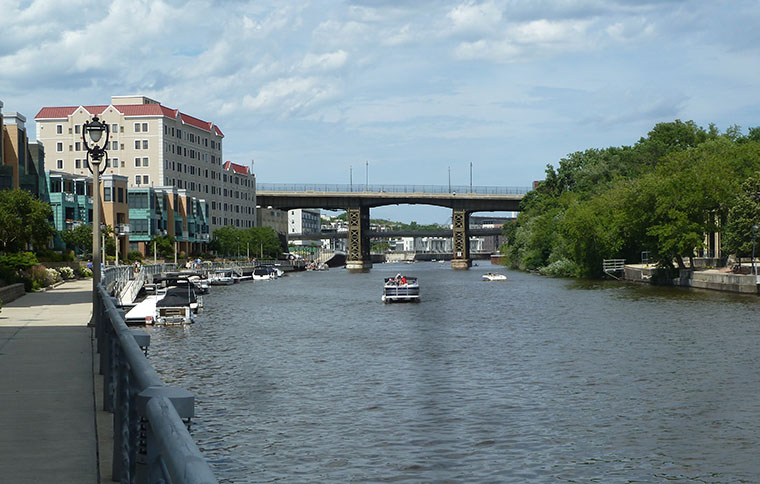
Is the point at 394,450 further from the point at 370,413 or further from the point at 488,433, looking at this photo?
the point at 370,413

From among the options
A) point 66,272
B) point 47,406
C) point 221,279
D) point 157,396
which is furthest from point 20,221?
point 157,396

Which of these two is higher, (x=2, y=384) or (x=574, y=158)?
(x=574, y=158)

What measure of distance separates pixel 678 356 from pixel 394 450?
19.3 m

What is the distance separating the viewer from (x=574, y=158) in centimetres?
14400

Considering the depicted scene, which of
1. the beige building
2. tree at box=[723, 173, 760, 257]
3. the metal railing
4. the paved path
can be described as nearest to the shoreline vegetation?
tree at box=[723, 173, 760, 257]

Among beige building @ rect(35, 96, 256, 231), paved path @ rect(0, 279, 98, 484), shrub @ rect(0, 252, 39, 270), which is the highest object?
beige building @ rect(35, 96, 256, 231)

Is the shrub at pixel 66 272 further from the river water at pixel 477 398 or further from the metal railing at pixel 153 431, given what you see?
the metal railing at pixel 153 431


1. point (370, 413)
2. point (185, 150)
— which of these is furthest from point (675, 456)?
point (185, 150)

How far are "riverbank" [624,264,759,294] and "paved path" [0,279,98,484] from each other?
58.3 meters

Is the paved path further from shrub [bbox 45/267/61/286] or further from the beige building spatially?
the beige building

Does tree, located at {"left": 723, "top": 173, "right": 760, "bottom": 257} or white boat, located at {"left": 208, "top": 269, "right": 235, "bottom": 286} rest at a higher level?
tree, located at {"left": 723, "top": 173, "right": 760, "bottom": 257}

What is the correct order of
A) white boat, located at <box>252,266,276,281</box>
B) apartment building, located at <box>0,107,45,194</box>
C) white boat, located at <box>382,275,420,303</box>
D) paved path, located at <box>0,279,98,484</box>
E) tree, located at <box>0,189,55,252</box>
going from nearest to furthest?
1. paved path, located at <box>0,279,98,484</box>
2. tree, located at <box>0,189,55,252</box>
3. white boat, located at <box>382,275,420,303</box>
4. apartment building, located at <box>0,107,45,194</box>
5. white boat, located at <box>252,266,276,281</box>

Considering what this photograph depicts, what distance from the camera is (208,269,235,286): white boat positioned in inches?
4530

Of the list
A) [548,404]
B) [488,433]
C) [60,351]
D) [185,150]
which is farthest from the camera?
[185,150]
